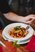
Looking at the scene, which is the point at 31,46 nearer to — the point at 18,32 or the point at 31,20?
the point at 18,32

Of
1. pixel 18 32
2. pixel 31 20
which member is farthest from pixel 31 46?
pixel 31 20

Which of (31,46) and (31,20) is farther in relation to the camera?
(31,20)

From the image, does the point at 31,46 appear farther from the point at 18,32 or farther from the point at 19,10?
the point at 19,10

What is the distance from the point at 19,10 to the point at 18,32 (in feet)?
0.64

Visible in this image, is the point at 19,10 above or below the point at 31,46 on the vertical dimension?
above

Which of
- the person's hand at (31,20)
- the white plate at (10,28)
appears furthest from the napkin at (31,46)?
the person's hand at (31,20)

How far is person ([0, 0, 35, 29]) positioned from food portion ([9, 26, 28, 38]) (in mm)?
103

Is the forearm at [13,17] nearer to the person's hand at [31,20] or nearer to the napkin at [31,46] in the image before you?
the person's hand at [31,20]

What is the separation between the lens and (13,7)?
3.91 ft

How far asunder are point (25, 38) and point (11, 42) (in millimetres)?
95

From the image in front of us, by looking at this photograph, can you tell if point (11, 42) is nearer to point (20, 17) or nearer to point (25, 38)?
point (25, 38)

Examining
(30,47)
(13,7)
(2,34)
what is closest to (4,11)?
(13,7)

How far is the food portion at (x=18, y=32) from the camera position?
1066mm

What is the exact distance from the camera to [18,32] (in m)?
1.08
